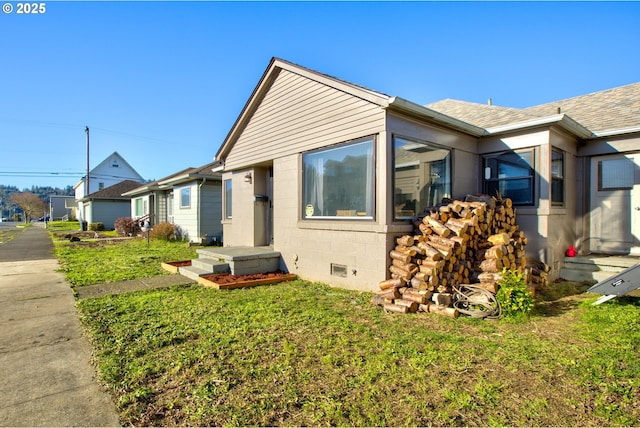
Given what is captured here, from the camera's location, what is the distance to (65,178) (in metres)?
46.4

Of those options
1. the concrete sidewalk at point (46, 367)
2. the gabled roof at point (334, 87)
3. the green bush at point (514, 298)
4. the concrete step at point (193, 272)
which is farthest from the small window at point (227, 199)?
the green bush at point (514, 298)

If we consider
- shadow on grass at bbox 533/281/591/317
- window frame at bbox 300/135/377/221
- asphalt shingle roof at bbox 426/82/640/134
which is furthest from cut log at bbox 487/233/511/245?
asphalt shingle roof at bbox 426/82/640/134

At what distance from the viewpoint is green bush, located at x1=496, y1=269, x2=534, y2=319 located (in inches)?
170

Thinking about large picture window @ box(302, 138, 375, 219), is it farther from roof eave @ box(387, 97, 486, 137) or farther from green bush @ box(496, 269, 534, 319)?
green bush @ box(496, 269, 534, 319)

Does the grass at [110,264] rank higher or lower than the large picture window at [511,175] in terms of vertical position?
lower

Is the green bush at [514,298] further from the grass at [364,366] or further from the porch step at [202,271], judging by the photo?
the porch step at [202,271]

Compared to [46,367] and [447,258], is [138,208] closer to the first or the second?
[46,367]

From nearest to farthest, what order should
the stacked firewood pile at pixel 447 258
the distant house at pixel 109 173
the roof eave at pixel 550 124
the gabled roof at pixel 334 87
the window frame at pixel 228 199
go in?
the stacked firewood pile at pixel 447 258 < the gabled roof at pixel 334 87 < the roof eave at pixel 550 124 < the window frame at pixel 228 199 < the distant house at pixel 109 173

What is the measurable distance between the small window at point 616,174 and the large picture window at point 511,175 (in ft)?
7.10

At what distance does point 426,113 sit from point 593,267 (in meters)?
4.58

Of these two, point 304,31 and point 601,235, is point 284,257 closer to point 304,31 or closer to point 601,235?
point 304,31

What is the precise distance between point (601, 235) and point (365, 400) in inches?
303

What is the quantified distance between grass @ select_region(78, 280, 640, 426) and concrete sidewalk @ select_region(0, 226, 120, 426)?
170 mm

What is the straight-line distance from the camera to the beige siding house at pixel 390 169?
5660 millimetres
